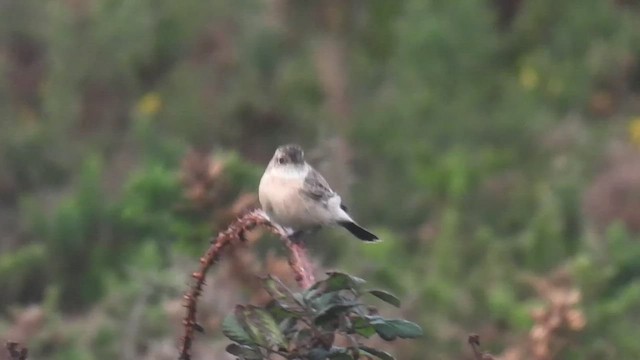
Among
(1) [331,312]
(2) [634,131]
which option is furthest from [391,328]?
(2) [634,131]

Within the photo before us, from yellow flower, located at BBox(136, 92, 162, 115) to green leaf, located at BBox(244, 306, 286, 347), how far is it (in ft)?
26.0

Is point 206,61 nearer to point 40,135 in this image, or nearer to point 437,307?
point 40,135

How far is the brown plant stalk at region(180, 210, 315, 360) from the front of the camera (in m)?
1.86

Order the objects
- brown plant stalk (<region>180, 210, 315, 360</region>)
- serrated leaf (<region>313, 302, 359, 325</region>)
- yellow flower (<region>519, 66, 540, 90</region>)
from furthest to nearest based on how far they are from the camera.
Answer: yellow flower (<region>519, 66, 540, 90</region>) → brown plant stalk (<region>180, 210, 315, 360</region>) → serrated leaf (<region>313, 302, 359, 325</region>)

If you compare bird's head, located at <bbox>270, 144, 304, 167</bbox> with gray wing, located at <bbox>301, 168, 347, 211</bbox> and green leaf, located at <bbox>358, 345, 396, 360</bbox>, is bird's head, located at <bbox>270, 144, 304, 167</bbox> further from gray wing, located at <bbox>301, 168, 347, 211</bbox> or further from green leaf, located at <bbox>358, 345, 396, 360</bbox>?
green leaf, located at <bbox>358, 345, 396, 360</bbox>

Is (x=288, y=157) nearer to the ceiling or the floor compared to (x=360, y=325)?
nearer to the ceiling

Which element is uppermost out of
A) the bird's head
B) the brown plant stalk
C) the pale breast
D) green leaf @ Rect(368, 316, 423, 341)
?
the bird's head

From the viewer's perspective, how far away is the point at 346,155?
8.80 metres

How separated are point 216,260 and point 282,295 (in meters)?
0.17

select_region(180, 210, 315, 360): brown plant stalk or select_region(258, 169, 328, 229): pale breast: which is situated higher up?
select_region(258, 169, 328, 229): pale breast

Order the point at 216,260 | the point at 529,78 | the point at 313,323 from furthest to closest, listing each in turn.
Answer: the point at 529,78 → the point at 216,260 → the point at 313,323

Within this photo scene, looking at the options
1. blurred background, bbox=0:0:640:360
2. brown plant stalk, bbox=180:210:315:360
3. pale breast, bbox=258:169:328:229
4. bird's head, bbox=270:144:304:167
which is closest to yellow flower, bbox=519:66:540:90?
blurred background, bbox=0:0:640:360

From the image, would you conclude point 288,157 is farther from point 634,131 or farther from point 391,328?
point 634,131

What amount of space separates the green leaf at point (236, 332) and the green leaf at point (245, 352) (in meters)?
0.02
